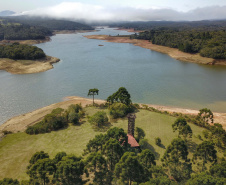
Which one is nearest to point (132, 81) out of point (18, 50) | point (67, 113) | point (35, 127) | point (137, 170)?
point (67, 113)

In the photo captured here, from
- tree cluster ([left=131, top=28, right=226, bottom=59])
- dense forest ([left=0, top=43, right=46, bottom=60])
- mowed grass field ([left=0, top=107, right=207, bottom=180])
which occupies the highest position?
tree cluster ([left=131, top=28, right=226, bottom=59])

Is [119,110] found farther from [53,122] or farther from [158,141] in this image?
Result: [53,122]

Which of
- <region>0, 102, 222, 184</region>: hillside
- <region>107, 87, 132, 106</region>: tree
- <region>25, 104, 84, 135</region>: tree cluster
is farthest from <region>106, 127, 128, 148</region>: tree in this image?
<region>107, 87, 132, 106</region>: tree

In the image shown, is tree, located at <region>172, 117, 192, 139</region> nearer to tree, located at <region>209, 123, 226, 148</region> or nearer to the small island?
tree, located at <region>209, 123, 226, 148</region>

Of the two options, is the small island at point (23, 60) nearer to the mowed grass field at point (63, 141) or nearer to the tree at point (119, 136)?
the mowed grass field at point (63, 141)

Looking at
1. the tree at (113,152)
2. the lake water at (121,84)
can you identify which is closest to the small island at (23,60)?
the lake water at (121,84)

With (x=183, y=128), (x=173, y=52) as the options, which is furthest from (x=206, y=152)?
(x=173, y=52)
